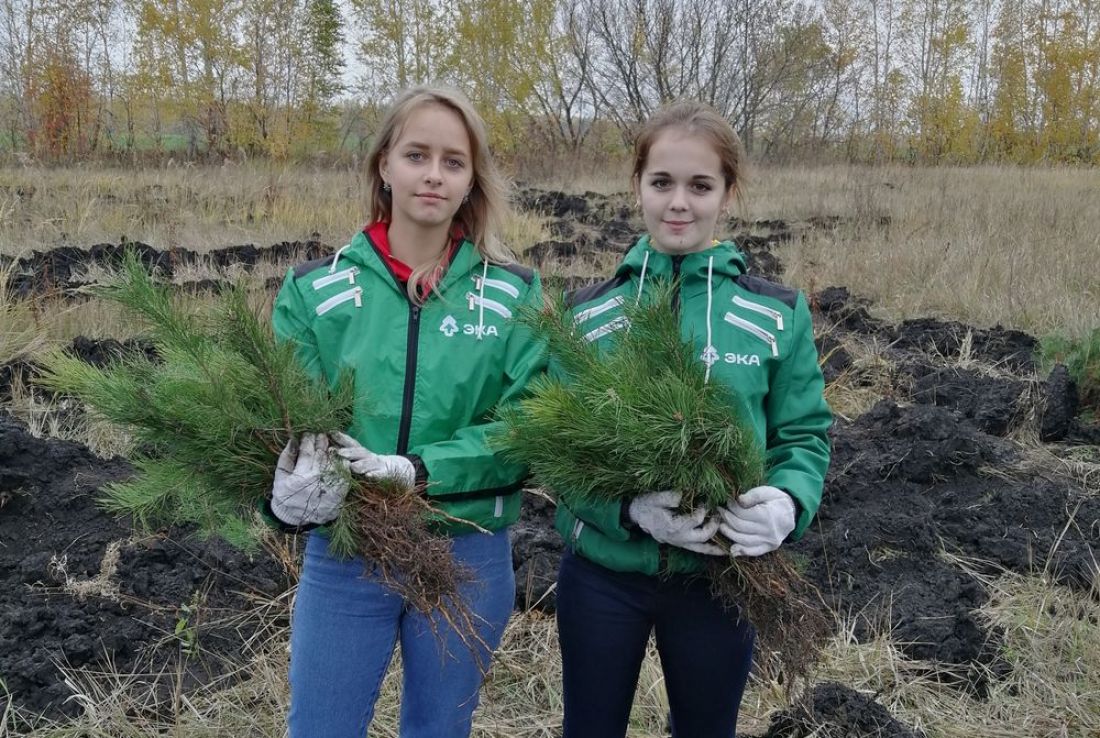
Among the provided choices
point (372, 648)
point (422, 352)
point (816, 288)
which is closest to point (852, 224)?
point (816, 288)

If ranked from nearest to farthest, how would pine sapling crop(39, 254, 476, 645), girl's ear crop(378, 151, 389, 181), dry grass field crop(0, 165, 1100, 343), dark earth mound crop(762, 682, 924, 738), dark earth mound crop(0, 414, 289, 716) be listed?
pine sapling crop(39, 254, 476, 645)
girl's ear crop(378, 151, 389, 181)
dark earth mound crop(762, 682, 924, 738)
dark earth mound crop(0, 414, 289, 716)
dry grass field crop(0, 165, 1100, 343)

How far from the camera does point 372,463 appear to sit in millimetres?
1626

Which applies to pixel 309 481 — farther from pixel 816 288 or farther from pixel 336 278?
pixel 816 288

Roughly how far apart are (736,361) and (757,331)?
0.08 metres

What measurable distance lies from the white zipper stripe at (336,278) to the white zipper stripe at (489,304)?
0.26 meters

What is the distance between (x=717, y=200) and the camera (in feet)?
6.40

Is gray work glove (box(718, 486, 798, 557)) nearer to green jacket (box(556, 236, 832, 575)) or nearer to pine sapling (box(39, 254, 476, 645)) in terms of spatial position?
green jacket (box(556, 236, 832, 575))

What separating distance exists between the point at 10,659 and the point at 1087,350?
5.37 m

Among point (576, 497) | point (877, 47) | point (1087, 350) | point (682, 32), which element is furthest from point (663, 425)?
point (877, 47)

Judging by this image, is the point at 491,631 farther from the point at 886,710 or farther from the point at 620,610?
the point at 886,710

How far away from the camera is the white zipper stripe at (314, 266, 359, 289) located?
1.88 metres

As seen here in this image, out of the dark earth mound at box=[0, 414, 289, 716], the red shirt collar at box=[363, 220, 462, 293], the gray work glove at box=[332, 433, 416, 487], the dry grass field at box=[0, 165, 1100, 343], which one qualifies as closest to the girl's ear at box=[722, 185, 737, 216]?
the red shirt collar at box=[363, 220, 462, 293]

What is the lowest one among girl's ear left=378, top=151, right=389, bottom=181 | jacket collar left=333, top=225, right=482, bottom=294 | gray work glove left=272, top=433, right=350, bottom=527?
gray work glove left=272, top=433, right=350, bottom=527

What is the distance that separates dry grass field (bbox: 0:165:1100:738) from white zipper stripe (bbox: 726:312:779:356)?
98 cm
